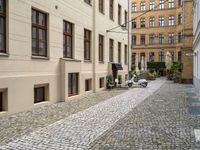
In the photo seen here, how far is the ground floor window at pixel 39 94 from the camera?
12958 millimetres

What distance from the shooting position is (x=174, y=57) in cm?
6088

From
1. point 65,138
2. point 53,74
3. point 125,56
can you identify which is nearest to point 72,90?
point 53,74

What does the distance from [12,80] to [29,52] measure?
1.64m

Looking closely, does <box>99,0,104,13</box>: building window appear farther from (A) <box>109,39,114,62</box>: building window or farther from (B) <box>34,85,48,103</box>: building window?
(B) <box>34,85,48,103</box>: building window

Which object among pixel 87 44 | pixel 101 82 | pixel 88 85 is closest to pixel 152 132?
pixel 88 85

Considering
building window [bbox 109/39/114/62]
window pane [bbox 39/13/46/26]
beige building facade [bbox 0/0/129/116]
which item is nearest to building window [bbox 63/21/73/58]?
beige building facade [bbox 0/0/129/116]

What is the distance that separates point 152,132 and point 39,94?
6438 mm

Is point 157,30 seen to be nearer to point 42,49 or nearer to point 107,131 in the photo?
point 42,49

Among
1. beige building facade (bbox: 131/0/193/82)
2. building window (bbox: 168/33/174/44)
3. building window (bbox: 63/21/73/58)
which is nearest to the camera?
building window (bbox: 63/21/73/58)

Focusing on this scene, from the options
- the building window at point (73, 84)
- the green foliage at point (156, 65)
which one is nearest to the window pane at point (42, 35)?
the building window at point (73, 84)

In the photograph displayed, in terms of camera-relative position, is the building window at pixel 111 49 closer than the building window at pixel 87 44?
No

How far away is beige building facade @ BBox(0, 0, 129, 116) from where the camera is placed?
10838 millimetres

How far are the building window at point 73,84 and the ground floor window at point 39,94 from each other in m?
2.48

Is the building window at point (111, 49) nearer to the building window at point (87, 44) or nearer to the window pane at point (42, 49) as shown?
the building window at point (87, 44)
